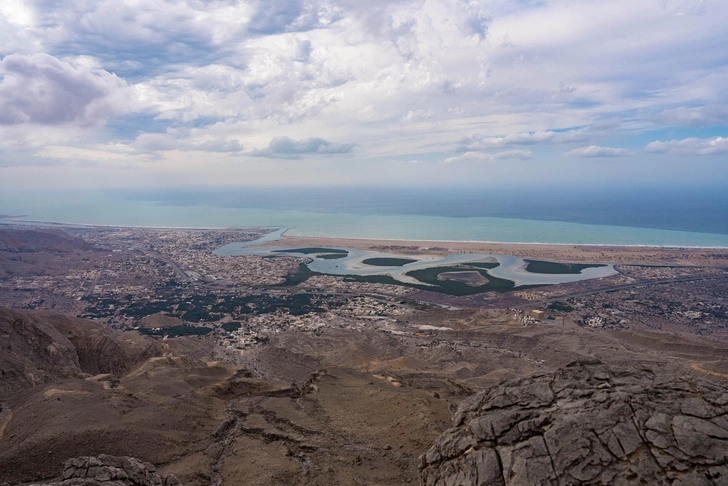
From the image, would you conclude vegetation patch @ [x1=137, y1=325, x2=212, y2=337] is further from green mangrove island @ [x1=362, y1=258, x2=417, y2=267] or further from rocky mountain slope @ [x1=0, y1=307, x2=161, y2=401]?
green mangrove island @ [x1=362, y1=258, x2=417, y2=267]

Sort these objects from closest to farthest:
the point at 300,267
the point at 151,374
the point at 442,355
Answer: the point at 151,374, the point at 442,355, the point at 300,267

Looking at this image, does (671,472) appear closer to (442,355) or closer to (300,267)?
(442,355)

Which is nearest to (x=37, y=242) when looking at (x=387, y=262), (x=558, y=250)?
(x=387, y=262)

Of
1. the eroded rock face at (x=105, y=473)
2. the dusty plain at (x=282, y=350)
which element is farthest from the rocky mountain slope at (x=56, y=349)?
the eroded rock face at (x=105, y=473)

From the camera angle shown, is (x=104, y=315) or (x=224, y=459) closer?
(x=224, y=459)

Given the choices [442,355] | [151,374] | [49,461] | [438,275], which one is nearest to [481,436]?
[49,461]

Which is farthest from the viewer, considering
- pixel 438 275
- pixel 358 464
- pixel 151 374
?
pixel 438 275

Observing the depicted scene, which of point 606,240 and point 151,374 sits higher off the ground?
point 606,240

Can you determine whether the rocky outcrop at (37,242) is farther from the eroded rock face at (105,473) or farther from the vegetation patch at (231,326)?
the eroded rock face at (105,473)
